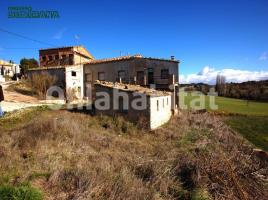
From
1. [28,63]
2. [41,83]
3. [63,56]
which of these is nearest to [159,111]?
[41,83]

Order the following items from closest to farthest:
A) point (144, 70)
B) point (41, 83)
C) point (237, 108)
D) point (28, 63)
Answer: point (144, 70), point (41, 83), point (237, 108), point (28, 63)

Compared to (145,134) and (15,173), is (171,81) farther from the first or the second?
(15,173)

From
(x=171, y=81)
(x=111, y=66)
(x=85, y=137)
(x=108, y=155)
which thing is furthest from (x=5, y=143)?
(x=111, y=66)

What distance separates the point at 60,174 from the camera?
550 cm

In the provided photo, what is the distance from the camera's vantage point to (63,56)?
32969mm

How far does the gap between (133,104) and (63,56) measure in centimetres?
2109

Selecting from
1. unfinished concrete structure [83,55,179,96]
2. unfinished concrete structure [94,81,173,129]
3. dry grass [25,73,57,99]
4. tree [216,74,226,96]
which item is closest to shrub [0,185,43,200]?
unfinished concrete structure [94,81,173,129]

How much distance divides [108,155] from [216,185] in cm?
422

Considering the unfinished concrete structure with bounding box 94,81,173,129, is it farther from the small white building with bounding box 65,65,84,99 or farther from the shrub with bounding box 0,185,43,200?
the shrub with bounding box 0,185,43,200

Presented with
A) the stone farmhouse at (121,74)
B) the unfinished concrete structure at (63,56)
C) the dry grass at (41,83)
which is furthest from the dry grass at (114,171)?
the unfinished concrete structure at (63,56)

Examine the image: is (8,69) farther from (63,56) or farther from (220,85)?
(220,85)

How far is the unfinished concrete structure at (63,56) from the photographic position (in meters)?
31.3

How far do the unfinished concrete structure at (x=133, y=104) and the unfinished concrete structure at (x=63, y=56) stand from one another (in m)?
15.0

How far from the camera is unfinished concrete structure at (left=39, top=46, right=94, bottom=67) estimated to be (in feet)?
103
